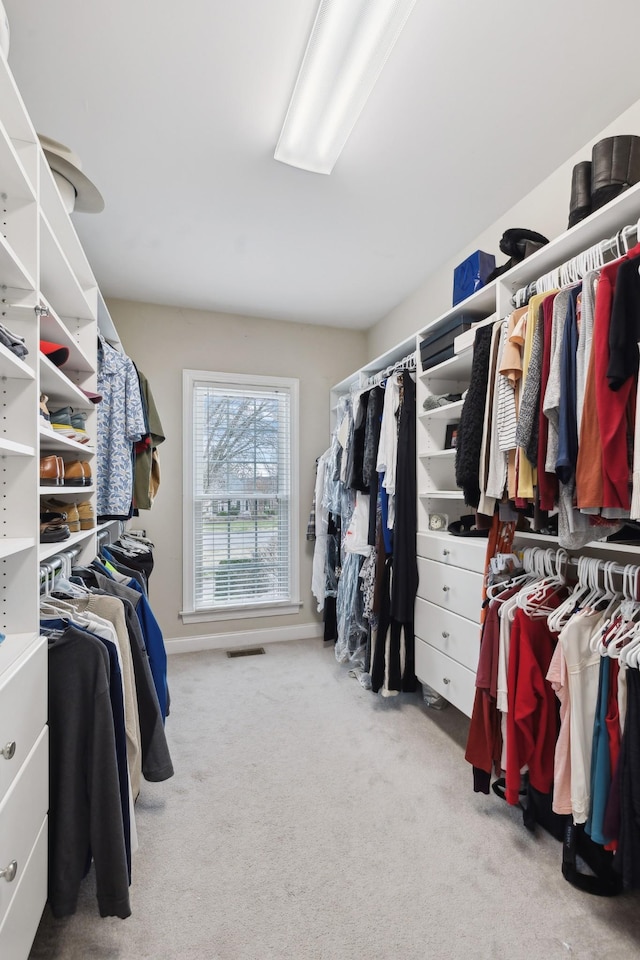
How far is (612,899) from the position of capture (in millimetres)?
1422

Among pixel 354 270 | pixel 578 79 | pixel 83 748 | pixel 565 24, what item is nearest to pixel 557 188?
pixel 578 79

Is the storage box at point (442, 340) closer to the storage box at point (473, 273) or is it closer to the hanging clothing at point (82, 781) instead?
the storage box at point (473, 273)

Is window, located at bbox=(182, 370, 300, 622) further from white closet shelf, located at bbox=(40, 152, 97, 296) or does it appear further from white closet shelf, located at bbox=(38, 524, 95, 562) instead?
white closet shelf, located at bbox=(38, 524, 95, 562)

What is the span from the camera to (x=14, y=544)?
1137 mm

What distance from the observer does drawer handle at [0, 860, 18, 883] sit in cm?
96

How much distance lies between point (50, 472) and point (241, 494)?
2181mm

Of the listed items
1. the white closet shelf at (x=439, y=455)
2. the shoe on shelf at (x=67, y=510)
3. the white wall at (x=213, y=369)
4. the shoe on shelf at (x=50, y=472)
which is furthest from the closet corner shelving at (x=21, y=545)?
the white wall at (x=213, y=369)

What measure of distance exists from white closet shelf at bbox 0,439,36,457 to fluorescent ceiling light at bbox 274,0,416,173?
1.48 m

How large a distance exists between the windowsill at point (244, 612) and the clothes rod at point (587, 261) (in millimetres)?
2921

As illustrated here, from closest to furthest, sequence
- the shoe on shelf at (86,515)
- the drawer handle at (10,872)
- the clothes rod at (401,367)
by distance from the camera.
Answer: the drawer handle at (10,872), the shoe on shelf at (86,515), the clothes rod at (401,367)

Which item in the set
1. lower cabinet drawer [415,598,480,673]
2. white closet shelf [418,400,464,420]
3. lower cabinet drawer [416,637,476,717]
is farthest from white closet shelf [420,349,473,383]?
lower cabinet drawer [416,637,476,717]

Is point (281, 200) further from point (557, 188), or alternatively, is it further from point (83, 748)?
point (83, 748)

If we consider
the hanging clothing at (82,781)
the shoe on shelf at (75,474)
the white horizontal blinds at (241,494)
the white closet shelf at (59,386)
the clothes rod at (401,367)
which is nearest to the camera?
the hanging clothing at (82,781)

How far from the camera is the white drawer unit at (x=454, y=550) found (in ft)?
6.57
